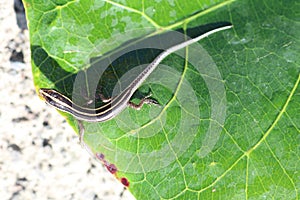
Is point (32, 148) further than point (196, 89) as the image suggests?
Yes

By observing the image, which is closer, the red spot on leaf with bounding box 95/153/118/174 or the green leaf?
the green leaf

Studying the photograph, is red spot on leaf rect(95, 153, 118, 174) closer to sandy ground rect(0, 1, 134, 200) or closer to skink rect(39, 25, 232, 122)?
skink rect(39, 25, 232, 122)

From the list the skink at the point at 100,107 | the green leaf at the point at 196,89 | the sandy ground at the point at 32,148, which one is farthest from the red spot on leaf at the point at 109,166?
the sandy ground at the point at 32,148

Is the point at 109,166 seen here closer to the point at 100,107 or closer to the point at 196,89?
the point at 100,107

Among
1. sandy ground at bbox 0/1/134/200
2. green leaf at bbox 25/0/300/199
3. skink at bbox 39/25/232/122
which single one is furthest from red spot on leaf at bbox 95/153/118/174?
sandy ground at bbox 0/1/134/200

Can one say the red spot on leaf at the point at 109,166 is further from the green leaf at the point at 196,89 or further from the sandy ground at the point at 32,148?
the sandy ground at the point at 32,148

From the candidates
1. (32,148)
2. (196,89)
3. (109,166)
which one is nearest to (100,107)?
(109,166)
